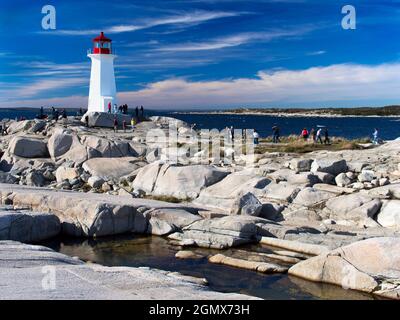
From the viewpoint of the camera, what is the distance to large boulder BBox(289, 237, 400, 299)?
48.5ft

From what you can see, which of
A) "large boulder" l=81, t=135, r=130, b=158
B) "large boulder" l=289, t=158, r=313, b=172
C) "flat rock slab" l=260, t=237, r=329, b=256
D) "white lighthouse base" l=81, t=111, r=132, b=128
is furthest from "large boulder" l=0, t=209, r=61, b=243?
"white lighthouse base" l=81, t=111, r=132, b=128

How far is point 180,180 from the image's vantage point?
28875mm

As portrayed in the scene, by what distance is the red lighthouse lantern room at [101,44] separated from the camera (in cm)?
5147

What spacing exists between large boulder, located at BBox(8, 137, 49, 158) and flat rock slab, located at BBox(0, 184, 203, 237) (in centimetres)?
1589

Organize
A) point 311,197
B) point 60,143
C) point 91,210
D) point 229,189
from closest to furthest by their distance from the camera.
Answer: point 91,210, point 311,197, point 229,189, point 60,143

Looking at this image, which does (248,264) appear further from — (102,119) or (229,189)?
(102,119)

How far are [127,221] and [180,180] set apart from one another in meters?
6.43

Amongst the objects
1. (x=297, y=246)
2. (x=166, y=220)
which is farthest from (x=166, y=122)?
(x=297, y=246)

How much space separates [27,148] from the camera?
132 feet

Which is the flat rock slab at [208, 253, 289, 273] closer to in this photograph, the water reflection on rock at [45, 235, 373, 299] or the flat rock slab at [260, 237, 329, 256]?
the water reflection on rock at [45, 235, 373, 299]

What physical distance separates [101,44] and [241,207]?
3430 cm

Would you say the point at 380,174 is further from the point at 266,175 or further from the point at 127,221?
the point at 127,221

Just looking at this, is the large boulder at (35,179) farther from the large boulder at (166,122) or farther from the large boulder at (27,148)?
the large boulder at (166,122)

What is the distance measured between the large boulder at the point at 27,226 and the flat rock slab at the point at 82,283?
20.7ft
